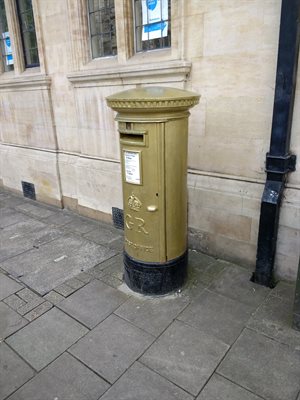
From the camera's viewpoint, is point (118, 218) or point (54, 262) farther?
point (118, 218)

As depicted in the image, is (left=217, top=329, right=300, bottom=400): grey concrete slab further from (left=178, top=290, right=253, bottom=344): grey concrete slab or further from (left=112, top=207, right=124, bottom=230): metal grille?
(left=112, top=207, right=124, bottom=230): metal grille

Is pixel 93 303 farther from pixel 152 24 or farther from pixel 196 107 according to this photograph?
pixel 152 24

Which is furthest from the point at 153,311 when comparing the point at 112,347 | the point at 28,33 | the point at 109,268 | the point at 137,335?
the point at 28,33

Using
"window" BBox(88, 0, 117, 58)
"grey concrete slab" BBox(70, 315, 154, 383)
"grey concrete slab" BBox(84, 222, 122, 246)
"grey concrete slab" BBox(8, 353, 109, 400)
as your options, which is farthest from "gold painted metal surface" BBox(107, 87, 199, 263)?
"window" BBox(88, 0, 117, 58)

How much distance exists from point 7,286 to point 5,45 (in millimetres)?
5003

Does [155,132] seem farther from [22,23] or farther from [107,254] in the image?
[22,23]

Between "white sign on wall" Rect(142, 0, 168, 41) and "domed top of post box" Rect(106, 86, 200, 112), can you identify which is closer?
"domed top of post box" Rect(106, 86, 200, 112)

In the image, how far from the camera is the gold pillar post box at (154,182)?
2.78 m

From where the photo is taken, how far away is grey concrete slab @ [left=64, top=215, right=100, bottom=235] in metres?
5.05

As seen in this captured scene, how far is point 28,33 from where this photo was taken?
586 cm

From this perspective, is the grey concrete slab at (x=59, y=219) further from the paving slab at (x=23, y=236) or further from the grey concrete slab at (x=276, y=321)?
the grey concrete slab at (x=276, y=321)

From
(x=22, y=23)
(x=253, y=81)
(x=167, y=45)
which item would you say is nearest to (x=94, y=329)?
(x=253, y=81)

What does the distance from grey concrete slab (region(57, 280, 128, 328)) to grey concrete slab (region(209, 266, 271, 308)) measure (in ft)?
3.44

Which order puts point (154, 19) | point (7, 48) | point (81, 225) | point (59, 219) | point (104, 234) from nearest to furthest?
1. point (154, 19)
2. point (104, 234)
3. point (81, 225)
4. point (59, 219)
5. point (7, 48)
